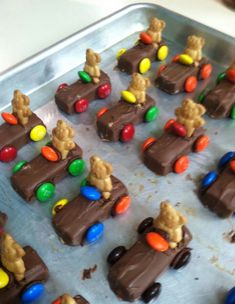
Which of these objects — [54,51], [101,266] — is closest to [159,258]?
[101,266]

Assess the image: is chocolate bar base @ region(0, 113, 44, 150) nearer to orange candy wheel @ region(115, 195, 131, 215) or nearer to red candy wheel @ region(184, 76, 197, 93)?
orange candy wheel @ region(115, 195, 131, 215)

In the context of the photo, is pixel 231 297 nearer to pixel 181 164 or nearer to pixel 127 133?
pixel 181 164

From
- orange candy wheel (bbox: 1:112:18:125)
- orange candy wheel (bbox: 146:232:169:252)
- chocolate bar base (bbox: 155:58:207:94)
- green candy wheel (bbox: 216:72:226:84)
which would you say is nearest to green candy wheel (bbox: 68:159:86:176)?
orange candy wheel (bbox: 1:112:18:125)

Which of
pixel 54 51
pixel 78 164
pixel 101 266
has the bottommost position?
pixel 101 266

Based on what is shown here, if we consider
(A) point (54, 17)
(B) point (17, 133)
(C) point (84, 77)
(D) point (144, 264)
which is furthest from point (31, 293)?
(A) point (54, 17)

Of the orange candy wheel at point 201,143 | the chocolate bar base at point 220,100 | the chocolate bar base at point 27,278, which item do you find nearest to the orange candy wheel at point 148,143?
the orange candy wheel at point 201,143

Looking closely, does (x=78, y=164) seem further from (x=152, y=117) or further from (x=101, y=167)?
(x=152, y=117)

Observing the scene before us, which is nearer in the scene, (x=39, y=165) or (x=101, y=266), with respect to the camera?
(x=101, y=266)

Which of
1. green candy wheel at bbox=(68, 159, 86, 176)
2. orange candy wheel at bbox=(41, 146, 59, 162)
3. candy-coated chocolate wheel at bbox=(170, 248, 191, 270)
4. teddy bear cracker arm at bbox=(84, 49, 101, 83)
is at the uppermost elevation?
teddy bear cracker arm at bbox=(84, 49, 101, 83)
